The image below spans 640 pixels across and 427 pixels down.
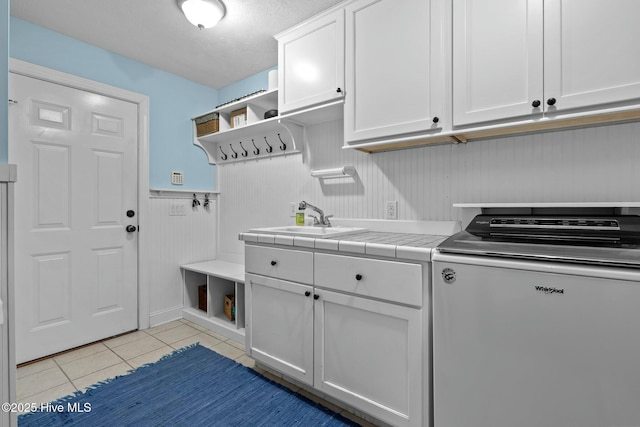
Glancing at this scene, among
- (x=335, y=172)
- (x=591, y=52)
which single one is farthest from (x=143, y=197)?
(x=591, y=52)

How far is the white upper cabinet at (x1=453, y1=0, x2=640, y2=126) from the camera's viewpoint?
3.88ft

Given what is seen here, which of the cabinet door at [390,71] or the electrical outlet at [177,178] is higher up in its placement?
the cabinet door at [390,71]

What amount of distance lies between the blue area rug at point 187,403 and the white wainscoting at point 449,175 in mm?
1230

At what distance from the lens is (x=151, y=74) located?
282cm

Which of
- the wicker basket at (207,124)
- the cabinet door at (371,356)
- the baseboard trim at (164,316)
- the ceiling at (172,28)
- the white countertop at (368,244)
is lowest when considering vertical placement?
the baseboard trim at (164,316)

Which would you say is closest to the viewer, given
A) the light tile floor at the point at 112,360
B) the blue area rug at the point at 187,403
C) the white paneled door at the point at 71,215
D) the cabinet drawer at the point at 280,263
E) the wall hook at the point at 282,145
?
the blue area rug at the point at 187,403

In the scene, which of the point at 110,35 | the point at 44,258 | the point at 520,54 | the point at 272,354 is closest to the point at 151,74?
the point at 110,35

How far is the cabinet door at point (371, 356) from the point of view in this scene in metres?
1.35

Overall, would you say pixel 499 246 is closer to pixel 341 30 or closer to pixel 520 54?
pixel 520 54

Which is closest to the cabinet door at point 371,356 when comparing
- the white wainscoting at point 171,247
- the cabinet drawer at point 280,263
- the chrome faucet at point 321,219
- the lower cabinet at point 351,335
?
the lower cabinet at point 351,335

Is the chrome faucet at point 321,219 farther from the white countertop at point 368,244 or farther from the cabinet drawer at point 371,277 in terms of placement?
the cabinet drawer at point 371,277

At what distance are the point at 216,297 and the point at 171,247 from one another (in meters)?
0.66

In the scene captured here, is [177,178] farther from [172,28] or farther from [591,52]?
[591,52]

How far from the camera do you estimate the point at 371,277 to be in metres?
1.46
